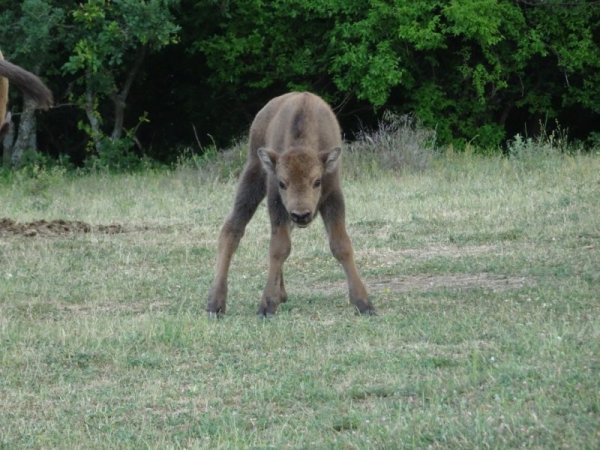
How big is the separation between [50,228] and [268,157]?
7139 mm

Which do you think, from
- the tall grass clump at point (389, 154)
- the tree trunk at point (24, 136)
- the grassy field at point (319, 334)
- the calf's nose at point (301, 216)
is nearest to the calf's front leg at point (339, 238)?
the grassy field at point (319, 334)

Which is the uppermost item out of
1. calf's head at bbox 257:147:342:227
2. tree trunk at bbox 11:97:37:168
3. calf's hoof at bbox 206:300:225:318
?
calf's head at bbox 257:147:342:227

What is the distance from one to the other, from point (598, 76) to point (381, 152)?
1019 centimetres

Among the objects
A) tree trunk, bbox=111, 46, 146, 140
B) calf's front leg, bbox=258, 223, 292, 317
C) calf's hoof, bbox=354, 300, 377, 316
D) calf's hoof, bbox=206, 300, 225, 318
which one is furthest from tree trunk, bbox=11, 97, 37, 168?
calf's hoof, bbox=354, 300, 377, 316

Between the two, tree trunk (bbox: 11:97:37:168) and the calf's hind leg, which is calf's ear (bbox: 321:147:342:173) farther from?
tree trunk (bbox: 11:97:37:168)

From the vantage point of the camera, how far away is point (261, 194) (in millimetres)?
11703

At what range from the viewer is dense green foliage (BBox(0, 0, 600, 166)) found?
27.8 meters

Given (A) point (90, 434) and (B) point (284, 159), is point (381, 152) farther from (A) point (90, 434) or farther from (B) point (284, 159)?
(A) point (90, 434)

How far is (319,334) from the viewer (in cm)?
972

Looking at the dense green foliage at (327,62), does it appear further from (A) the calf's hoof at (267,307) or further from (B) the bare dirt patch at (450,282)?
(A) the calf's hoof at (267,307)

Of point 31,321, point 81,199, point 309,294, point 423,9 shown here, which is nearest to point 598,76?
point 423,9

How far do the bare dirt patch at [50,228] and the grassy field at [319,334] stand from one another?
6cm

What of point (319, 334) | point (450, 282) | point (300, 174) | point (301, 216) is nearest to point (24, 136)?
point (450, 282)

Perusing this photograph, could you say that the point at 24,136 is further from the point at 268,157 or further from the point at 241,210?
the point at 268,157
